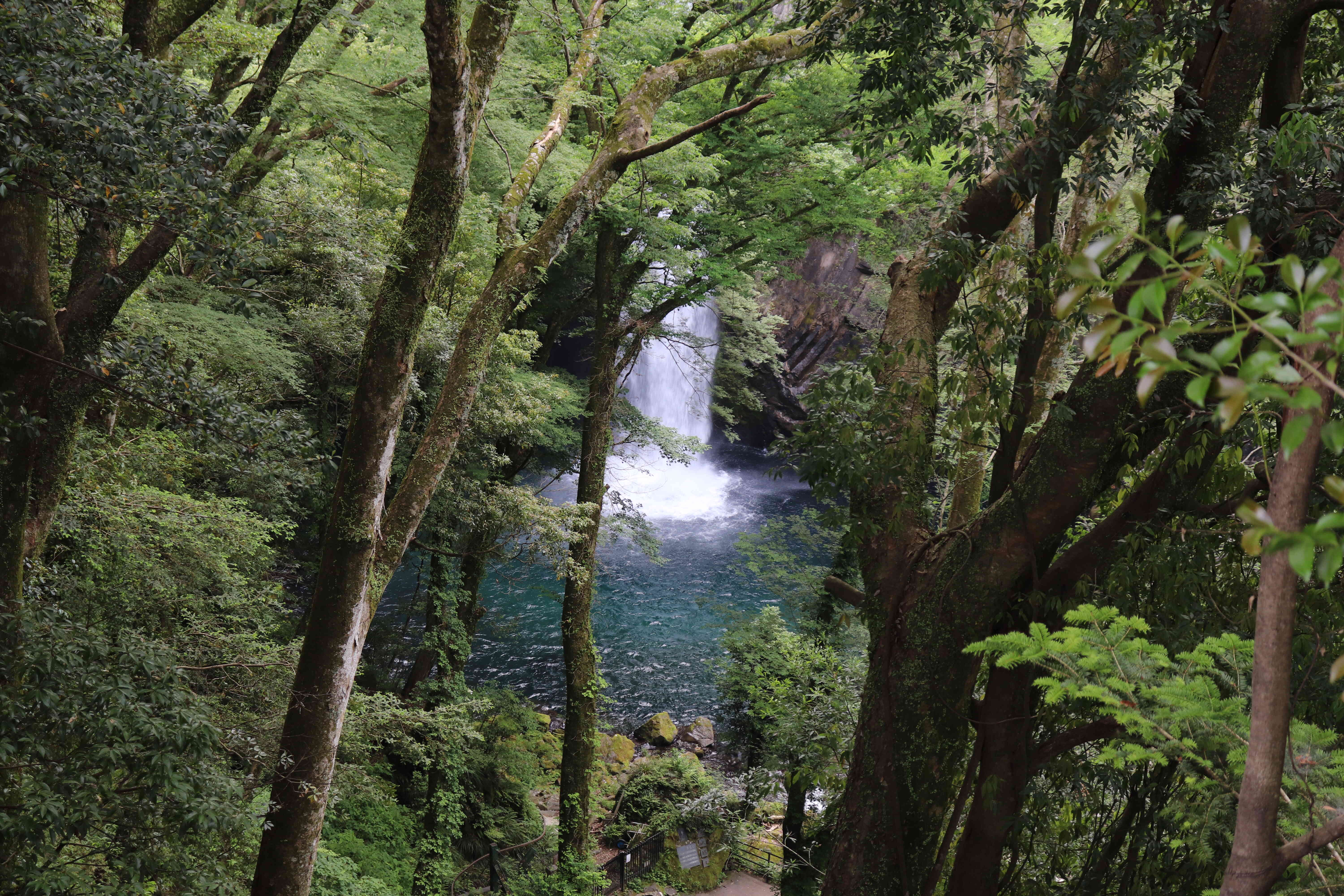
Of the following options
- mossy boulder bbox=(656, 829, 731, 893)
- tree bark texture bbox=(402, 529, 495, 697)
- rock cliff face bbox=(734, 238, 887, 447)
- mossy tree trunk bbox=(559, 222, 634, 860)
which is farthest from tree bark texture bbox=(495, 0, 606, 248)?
rock cliff face bbox=(734, 238, 887, 447)

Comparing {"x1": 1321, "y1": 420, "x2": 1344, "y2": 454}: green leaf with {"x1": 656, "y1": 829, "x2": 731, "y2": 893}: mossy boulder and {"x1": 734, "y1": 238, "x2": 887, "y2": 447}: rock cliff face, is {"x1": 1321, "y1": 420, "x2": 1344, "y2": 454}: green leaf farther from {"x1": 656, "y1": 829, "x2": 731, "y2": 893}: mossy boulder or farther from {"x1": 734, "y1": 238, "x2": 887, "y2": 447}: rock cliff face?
{"x1": 734, "y1": 238, "x2": 887, "y2": 447}: rock cliff face

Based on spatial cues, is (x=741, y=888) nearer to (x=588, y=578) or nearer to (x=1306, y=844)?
(x=588, y=578)

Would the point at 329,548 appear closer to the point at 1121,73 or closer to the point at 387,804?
the point at 1121,73

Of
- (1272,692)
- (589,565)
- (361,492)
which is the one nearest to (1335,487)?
(1272,692)

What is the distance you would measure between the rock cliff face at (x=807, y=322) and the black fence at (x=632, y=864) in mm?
15148

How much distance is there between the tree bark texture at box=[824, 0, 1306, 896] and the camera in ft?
12.0

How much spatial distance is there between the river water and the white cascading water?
5 centimetres

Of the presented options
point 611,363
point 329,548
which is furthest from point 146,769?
point 611,363

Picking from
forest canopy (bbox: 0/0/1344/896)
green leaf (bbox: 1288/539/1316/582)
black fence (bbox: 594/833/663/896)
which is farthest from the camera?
black fence (bbox: 594/833/663/896)

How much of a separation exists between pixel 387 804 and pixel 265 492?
394 cm

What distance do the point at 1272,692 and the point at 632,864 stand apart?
384 inches

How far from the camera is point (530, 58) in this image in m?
10.1

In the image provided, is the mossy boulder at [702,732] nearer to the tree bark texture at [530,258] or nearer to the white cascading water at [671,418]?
the white cascading water at [671,418]

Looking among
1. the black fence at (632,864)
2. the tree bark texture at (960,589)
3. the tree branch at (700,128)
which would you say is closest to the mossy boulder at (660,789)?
the black fence at (632,864)
